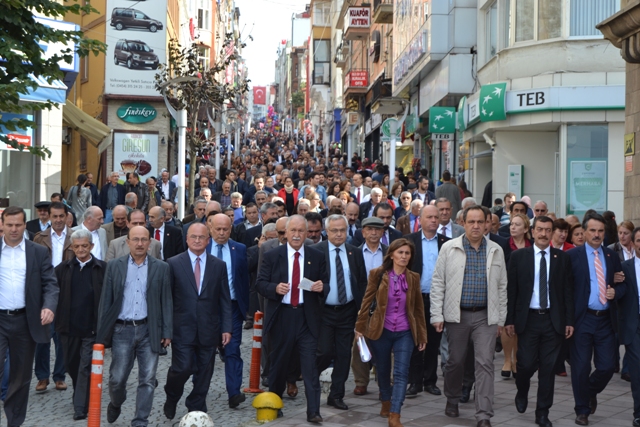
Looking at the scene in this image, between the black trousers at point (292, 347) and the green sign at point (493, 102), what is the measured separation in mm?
14187

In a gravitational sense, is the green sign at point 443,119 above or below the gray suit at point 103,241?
above

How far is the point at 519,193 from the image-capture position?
23531 millimetres

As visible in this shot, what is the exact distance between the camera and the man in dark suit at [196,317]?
29.5ft

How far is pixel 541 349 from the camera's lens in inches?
363

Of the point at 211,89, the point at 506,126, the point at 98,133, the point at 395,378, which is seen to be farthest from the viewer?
the point at 211,89

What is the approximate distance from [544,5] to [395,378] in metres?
14.7

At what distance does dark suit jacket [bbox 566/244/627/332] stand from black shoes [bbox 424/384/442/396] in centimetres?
186

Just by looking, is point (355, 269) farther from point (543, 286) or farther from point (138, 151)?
point (138, 151)

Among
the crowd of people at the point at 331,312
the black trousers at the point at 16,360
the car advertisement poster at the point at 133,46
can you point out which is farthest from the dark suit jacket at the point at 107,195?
the car advertisement poster at the point at 133,46

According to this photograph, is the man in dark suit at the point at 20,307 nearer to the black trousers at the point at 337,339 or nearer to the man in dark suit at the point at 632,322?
the black trousers at the point at 337,339

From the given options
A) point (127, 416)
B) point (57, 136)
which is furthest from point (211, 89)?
point (127, 416)

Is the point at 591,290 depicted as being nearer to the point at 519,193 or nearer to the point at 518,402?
the point at 518,402

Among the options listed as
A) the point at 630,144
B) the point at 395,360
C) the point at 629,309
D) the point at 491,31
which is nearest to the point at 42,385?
the point at 395,360

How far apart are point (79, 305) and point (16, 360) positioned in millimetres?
1179
